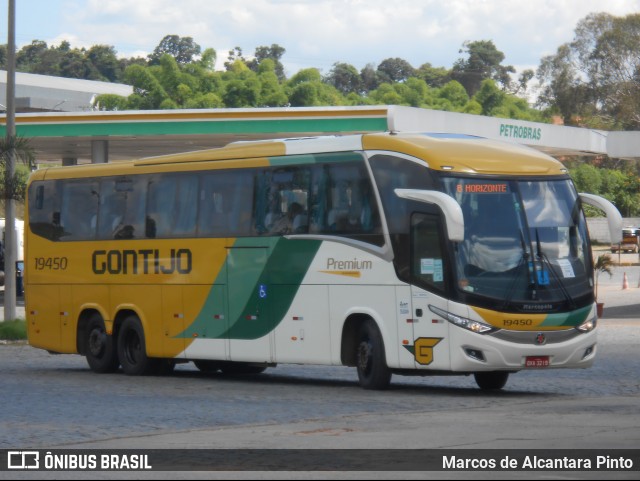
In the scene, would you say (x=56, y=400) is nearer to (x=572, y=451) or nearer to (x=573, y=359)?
(x=573, y=359)

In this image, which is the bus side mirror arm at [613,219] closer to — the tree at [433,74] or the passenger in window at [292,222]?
the passenger in window at [292,222]

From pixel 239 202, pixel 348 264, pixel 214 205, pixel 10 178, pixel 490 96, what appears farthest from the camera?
pixel 490 96


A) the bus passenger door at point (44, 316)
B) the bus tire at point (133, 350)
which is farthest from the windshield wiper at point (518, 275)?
the bus passenger door at point (44, 316)

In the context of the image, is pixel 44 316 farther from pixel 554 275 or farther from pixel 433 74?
pixel 433 74

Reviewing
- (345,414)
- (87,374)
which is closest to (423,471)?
(345,414)

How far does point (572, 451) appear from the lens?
443 inches

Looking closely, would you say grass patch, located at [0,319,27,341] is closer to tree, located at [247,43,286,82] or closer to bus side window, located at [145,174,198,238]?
bus side window, located at [145,174,198,238]

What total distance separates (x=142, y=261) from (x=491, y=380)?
243 inches

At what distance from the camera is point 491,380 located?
18578mm

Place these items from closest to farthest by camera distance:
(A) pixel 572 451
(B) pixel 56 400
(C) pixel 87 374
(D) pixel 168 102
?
(A) pixel 572 451, (B) pixel 56 400, (C) pixel 87 374, (D) pixel 168 102

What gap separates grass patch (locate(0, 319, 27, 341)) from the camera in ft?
97.1

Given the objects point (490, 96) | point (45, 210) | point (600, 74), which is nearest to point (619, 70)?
point (600, 74)

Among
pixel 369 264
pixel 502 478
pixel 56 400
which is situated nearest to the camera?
pixel 502 478

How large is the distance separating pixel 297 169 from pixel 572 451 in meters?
8.89
